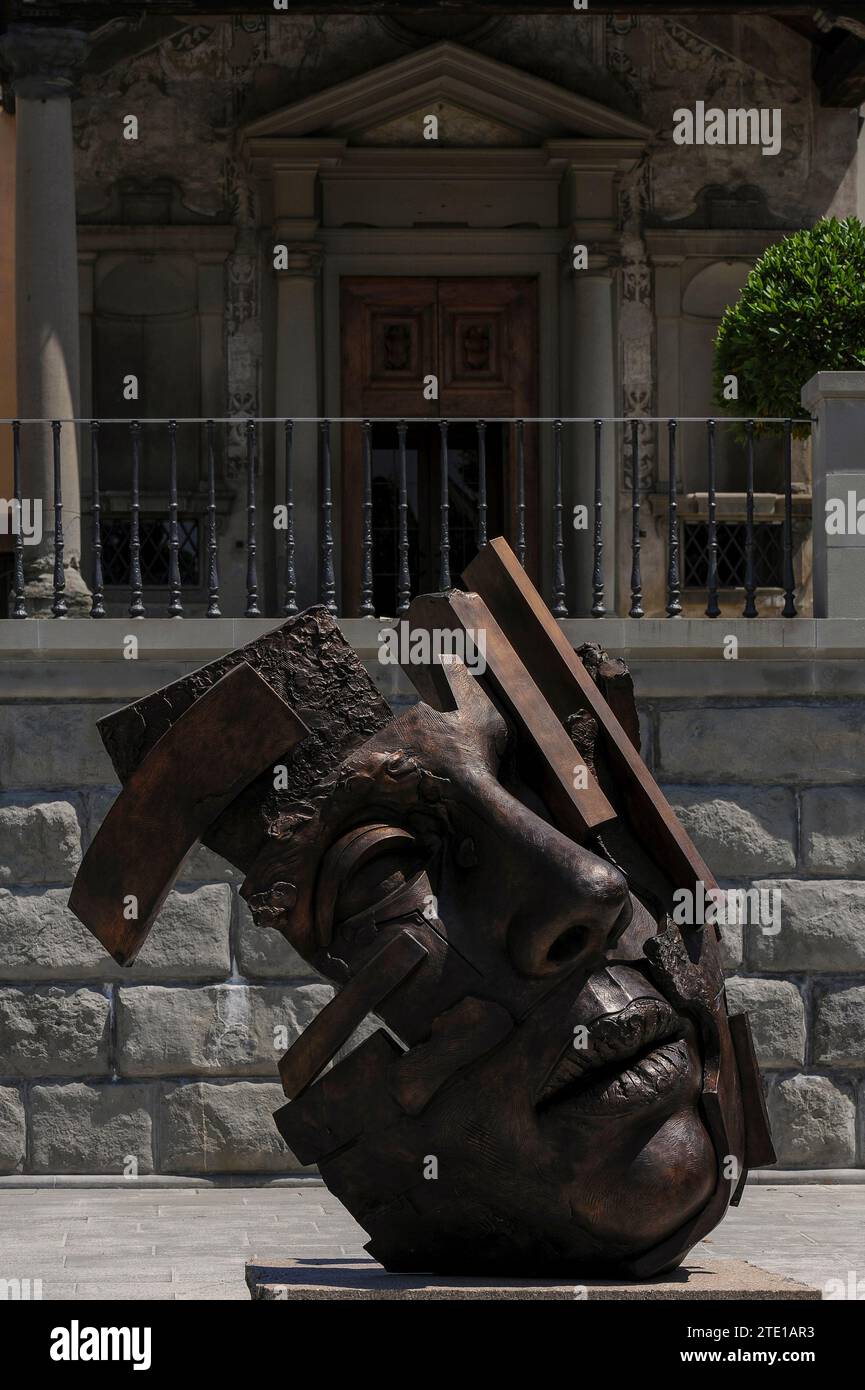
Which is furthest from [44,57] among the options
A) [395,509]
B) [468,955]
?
[468,955]

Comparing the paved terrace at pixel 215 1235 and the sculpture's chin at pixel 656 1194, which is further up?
the sculpture's chin at pixel 656 1194

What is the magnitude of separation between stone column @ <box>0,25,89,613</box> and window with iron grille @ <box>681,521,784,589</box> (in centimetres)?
456

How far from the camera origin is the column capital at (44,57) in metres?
12.0

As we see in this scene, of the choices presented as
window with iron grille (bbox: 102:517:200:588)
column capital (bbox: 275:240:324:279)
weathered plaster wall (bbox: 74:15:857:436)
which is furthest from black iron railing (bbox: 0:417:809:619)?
column capital (bbox: 275:240:324:279)

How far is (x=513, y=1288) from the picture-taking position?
184 inches

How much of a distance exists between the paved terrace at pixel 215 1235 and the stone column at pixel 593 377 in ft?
18.6

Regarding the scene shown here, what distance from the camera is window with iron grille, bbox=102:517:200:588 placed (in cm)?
1384

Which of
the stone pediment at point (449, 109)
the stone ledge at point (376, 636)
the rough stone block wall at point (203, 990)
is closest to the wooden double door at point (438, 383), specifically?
the stone pediment at point (449, 109)

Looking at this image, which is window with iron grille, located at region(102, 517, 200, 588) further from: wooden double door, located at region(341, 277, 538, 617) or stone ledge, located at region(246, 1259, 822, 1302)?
stone ledge, located at region(246, 1259, 822, 1302)

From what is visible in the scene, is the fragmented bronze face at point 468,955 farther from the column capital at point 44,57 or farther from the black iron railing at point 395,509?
the black iron railing at point 395,509

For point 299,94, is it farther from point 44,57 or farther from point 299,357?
point 44,57

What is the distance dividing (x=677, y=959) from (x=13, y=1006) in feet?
17.2

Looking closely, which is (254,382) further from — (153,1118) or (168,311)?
(153,1118)

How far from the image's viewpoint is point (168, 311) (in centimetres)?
1454
